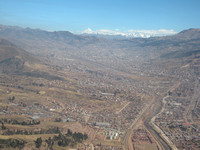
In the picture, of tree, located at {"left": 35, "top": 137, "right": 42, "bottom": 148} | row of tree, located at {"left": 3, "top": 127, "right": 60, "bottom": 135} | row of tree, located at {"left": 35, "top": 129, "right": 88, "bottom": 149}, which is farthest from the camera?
row of tree, located at {"left": 3, "top": 127, "right": 60, "bottom": 135}

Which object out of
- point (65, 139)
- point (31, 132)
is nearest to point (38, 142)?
point (65, 139)

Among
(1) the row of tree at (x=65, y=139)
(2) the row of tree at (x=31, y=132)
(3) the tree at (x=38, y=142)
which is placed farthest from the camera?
(2) the row of tree at (x=31, y=132)

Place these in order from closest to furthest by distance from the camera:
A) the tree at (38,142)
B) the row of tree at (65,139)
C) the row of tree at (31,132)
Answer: the tree at (38,142) → the row of tree at (65,139) → the row of tree at (31,132)

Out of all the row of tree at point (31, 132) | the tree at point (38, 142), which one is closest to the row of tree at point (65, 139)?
the tree at point (38, 142)

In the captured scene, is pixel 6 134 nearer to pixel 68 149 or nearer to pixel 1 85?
pixel 68 149

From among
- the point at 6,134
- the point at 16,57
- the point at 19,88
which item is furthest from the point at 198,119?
the point at 16,57

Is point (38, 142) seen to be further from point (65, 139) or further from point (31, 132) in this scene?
point (31, 132)

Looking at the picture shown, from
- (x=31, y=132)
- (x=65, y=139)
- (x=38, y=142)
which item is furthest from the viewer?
(x=31, y=132)

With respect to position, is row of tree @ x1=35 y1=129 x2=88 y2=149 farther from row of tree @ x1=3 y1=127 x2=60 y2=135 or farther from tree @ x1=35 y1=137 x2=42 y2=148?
Result: row of tree @ x1=3 y1=127 x2=60 y2=135

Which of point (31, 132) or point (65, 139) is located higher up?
point (31, 132)

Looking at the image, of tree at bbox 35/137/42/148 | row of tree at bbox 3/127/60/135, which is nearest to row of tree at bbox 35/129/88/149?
tree at bbox 35/137/42/148

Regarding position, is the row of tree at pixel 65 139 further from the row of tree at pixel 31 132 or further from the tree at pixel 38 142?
the row of tree at pixel 31 132

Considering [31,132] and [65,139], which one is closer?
[65,139]
